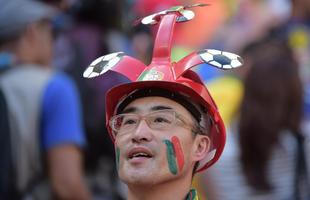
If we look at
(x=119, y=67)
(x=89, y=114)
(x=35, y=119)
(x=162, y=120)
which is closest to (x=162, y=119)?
Answer: (x=162, y=120)

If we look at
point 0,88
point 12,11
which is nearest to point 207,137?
point 0,88

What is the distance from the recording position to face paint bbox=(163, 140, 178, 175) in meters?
3.56

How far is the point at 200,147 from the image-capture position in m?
3.68

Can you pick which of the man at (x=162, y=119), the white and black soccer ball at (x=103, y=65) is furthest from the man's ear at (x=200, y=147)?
the white and black soccer ball at (x=103, y=65)

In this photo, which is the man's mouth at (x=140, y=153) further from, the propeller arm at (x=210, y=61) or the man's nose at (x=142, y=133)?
the propeller arm at (x=210, y=61)

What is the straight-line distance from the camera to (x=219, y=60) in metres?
3.62

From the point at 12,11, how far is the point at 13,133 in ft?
2.20

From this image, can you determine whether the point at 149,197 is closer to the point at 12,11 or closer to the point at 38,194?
the point at 38,194

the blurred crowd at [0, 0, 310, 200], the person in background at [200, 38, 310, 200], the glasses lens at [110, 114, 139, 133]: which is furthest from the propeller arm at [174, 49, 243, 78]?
the person in background at [200, 38, 310, 200]

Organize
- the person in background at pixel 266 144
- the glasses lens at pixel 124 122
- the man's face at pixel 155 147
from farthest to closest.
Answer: the person in background at pixel 266 144 < the glasses lens at pixel 124 122 < the man's face at pixel 155 147

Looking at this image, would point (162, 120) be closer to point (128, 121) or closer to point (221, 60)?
point (128, 121)

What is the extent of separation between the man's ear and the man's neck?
0.38ft

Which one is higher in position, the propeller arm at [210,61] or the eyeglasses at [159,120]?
the propeller arm at [210,61]

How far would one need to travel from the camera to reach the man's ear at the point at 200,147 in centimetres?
366
